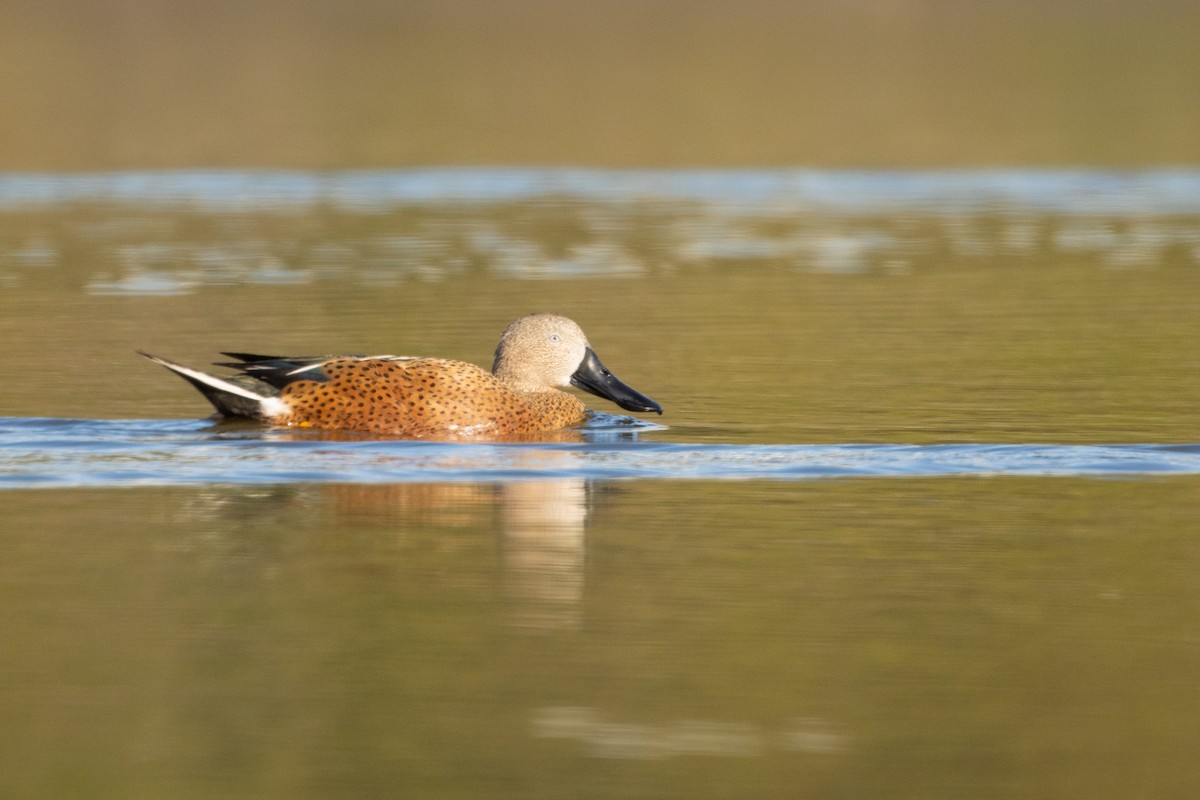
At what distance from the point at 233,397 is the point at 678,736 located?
5.22 metres

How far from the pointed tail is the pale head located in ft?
4.26

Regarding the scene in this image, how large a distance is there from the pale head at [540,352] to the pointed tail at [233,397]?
1.30m

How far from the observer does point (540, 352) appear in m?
12.2

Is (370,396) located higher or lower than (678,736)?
higher

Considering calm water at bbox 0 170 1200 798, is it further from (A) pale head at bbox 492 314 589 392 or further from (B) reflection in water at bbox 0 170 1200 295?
(B) reflection in water at bbox 0 170 1200 295

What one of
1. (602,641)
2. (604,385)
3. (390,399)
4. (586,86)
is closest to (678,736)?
(602,641)

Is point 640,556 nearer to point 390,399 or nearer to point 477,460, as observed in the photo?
point 477,460

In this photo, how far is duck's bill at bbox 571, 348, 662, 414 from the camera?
39.7 feet

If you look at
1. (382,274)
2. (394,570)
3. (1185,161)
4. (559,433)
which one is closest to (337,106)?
(1185,161)

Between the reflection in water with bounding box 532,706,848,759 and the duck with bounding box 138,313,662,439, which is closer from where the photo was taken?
the reflection in water with bounding box 532,706,848,759

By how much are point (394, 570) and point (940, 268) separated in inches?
439

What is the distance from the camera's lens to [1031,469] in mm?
10414

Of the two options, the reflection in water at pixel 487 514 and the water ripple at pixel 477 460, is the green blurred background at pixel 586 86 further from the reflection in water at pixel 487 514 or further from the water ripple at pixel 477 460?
the reflection in water at pixel 487 514

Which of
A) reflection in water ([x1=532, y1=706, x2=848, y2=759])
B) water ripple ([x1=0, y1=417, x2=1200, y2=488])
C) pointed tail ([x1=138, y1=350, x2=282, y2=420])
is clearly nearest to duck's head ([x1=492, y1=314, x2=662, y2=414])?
water ripple ([x1=0, y1=417, x2=1200, y2=488])
